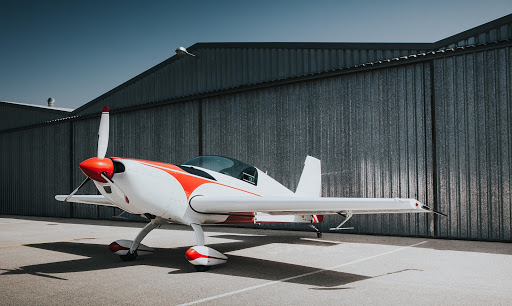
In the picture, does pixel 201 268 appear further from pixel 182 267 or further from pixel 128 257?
pixel 128 257

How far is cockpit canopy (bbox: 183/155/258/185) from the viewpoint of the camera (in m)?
7.30

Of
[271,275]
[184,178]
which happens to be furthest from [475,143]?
[184,178]

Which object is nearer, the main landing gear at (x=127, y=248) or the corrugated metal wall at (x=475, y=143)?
the main landing gear at (x=127, y=248)

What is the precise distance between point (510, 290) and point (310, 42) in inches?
376

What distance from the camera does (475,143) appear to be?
9.77 m

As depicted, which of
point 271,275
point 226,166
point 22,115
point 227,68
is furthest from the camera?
point 22,115

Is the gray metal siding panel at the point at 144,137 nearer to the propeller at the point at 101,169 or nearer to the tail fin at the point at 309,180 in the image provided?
the tail fin at the point at 309,180

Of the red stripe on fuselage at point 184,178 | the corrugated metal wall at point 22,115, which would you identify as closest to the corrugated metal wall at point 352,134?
the red stripe on fuselage at point 184,178

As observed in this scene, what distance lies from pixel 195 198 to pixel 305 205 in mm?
1835

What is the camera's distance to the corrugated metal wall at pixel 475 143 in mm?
9414

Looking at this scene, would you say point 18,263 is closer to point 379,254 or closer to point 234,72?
point 379,254

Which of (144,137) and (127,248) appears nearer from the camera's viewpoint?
(127,248)

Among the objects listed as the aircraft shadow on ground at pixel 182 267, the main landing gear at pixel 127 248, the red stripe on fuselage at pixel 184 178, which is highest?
the red stripe on fuselage at pixel 184 178

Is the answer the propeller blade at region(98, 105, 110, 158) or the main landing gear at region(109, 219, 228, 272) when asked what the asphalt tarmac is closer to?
the main landing gear at region(109, 219, 228, 272)
